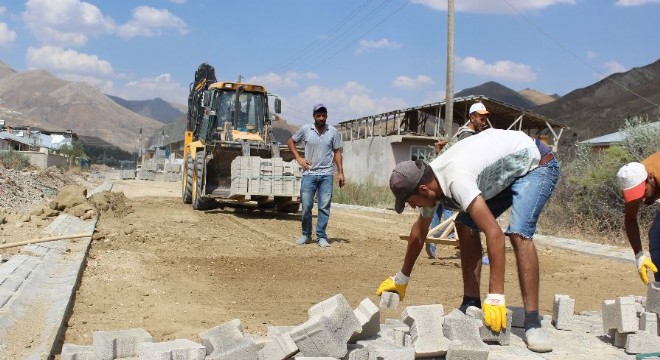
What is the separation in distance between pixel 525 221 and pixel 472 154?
1.97 ft

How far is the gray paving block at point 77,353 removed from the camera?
3193 millimetres

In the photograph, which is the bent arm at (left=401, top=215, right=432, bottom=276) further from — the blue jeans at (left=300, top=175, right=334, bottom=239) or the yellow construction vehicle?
the yellow construction vehicle

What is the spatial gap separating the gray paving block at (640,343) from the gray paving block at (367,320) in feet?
5.11

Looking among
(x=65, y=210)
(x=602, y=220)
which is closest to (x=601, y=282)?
(x=602, y=220)

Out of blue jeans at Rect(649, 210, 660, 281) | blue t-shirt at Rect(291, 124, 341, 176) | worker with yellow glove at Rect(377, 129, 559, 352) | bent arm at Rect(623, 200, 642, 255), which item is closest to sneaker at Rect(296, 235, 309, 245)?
blue t-shirt at Rect(291, 124, 341, 176)

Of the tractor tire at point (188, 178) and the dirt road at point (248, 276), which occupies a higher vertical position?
the tractor tire at point (188, 178)

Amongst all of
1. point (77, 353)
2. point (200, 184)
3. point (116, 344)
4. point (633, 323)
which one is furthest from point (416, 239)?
point (200, 184)

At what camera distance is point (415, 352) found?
11.5 ft

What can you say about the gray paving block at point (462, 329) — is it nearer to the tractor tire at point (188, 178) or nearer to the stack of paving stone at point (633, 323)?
the stack of paving stone at point (633, 323)

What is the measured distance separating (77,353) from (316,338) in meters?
1.19

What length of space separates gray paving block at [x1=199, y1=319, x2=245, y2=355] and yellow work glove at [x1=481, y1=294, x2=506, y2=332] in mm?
1369

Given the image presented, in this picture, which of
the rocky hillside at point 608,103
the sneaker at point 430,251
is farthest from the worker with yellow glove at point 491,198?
the rocky hillside at point 608,103

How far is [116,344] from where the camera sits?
130 inches

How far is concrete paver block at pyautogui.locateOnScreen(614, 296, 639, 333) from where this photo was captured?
395 cm
